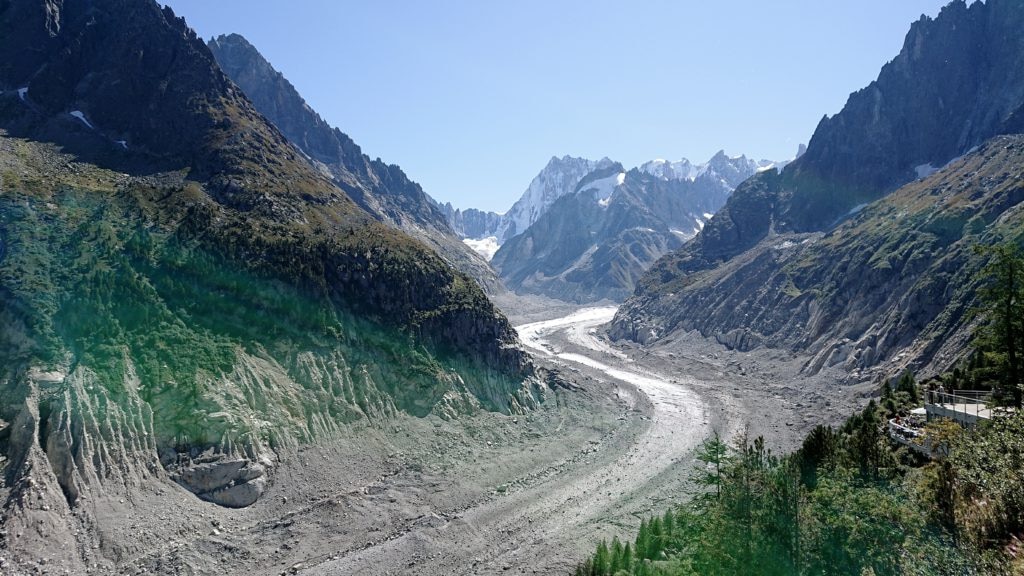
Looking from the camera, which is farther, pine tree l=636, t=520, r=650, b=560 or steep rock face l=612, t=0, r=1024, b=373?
steep rock face l=612, t=0, r=1024, b=373

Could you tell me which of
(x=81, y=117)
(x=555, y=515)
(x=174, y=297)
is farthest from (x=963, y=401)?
(x=81, y=117)

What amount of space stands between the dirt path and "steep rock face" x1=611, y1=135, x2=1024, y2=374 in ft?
132

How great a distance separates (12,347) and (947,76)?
245 meters

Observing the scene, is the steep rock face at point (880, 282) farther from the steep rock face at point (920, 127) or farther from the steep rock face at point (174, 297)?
the steep rock face at point (174, 297)

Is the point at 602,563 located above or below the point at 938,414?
below

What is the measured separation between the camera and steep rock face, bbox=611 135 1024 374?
97750 mm

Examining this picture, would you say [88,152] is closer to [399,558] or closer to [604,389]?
[399,558]

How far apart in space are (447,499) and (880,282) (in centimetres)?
10519

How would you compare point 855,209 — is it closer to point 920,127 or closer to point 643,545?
point 920,127

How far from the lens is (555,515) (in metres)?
55.6

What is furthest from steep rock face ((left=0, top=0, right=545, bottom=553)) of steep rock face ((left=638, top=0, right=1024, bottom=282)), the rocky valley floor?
steep rock face ((left=638, top=0, right=1024, bottom=282))

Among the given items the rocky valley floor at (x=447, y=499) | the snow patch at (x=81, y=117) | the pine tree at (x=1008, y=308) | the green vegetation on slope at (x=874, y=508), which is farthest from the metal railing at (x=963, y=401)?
the snow patch at (x=81, y=117)

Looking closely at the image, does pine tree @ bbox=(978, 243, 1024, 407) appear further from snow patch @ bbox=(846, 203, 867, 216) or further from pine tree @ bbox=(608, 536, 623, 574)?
snow patch @ bbox=(846, 203, 867, 216)

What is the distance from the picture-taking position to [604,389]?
105812 mm
